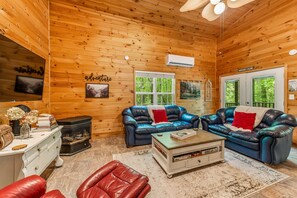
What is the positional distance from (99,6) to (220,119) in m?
4.53

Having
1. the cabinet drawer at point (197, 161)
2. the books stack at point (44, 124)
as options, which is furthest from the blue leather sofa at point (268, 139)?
the books stack at point (44, 124)

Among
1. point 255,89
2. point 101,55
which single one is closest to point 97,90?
point 101,55

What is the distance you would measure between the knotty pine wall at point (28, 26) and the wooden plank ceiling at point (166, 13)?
103 centimetres

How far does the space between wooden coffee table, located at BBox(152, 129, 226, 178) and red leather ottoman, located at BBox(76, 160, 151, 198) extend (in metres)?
0.68

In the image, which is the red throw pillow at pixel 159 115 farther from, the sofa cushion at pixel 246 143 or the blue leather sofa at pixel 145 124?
the sofa cushion at pixel 246 143

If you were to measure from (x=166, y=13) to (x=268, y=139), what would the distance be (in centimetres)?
399

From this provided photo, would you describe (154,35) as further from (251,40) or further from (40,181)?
(40,181)

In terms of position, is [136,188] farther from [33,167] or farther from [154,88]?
[154,88]

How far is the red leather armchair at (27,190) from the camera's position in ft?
2.99

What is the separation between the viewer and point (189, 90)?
4.98 metres

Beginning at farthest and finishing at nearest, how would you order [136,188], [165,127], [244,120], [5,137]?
1. [165,127]
2. [244,120]
3. [5,137]
4. [136,188]

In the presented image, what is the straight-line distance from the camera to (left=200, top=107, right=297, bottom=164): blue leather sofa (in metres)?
2.23

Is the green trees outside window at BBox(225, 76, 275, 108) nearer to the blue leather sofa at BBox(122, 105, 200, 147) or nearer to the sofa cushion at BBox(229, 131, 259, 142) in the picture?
the sofa cushion at BBox(229, 131, 259, 142)

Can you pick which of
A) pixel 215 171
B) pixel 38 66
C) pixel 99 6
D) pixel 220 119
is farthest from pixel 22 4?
pixel 220 119
